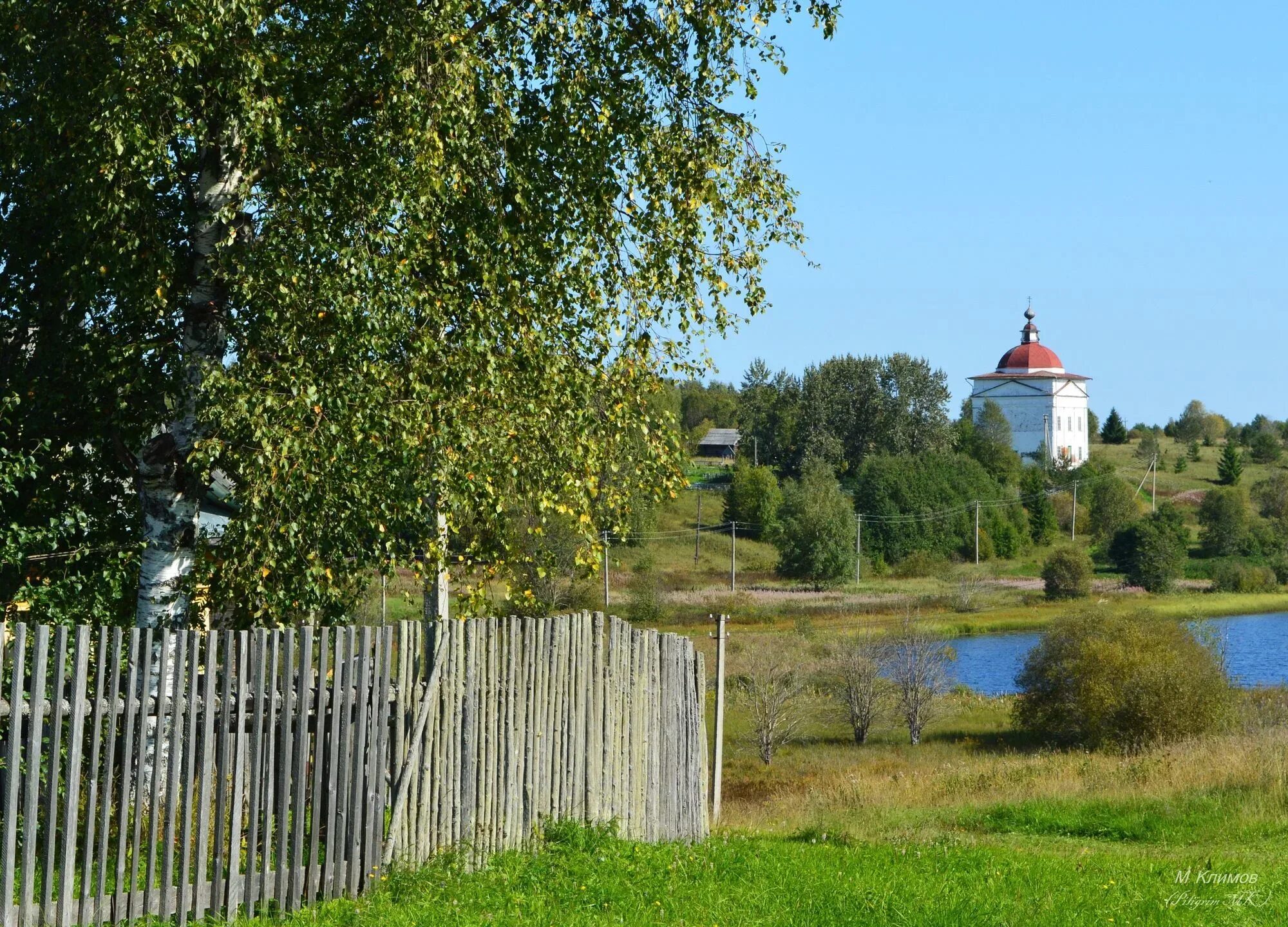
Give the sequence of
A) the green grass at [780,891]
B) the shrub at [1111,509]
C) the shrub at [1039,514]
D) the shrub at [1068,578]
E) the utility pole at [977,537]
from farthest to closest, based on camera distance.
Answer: the shrub at [1039,514] → the shrub at [1111,509] → the utility pole at [977,537] → the shrub at [1068,578] → the green grass at [780,891]

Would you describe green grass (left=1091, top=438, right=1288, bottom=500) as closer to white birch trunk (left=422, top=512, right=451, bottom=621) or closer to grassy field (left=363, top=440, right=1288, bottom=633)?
grassy field (left=363, top=440, right=1288, bottom=633)

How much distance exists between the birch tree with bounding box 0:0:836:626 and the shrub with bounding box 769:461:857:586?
2367 inches

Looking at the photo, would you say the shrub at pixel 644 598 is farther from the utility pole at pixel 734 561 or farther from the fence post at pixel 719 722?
the fence post at pixel 719 722

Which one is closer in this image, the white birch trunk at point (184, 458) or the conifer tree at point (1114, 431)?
the white birch trunk at point (184, 458)

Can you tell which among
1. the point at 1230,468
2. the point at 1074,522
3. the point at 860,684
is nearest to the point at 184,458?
the point at 860,684

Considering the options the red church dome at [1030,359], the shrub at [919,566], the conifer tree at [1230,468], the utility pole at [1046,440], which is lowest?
the shrub at [919,566]

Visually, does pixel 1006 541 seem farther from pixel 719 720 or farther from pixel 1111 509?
pixel 719 720

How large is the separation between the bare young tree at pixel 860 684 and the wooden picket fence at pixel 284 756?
26776mm

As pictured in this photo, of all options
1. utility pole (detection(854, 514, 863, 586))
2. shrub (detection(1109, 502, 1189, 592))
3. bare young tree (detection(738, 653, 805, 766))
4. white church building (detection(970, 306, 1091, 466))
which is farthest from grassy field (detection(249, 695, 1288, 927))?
white church building (detection(970, 306, 1091, 466))

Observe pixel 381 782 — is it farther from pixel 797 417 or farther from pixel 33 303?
pixel 797 417

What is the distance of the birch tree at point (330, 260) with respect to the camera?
840 centimetres

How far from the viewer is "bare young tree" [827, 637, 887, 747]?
35062 millimetres

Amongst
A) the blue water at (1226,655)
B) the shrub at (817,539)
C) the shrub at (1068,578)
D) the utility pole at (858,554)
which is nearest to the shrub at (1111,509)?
the shrub at (1068,578)

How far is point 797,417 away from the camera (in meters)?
104
